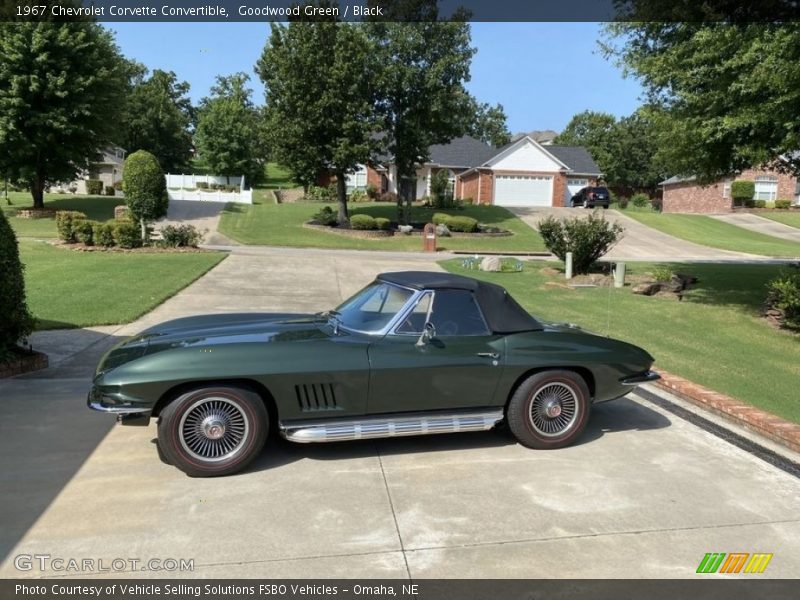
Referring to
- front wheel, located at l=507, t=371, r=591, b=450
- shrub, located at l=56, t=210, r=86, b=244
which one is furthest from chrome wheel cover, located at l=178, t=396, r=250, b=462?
shrub, located at l=56, t=210, r=86, b=244

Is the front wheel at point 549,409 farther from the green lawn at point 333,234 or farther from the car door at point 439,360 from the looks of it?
the green lawn at point 333,234

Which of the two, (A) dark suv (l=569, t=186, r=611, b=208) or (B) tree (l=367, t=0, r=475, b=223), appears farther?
(A) dark suv (l=569, t=186, r=611, b=208)

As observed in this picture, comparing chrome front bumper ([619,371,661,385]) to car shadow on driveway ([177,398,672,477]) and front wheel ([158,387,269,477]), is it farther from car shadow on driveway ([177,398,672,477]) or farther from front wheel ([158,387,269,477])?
front wheel ([158,387,269,477])

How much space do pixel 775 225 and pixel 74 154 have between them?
42200mm

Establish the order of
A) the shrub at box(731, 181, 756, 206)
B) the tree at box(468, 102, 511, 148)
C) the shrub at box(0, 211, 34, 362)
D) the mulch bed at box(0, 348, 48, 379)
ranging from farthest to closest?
the tree at box(468, 102, 511, 148) → the shrub at box(731, 181, 756, 206) → the mulch bed at box(0, 348, 48, 379) → the shrub at box(0, 211, 34, 362)

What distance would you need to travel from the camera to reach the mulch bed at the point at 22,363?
6.49 m

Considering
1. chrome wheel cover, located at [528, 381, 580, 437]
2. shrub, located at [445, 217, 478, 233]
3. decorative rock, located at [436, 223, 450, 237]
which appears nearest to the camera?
chrome wheel cover, located at [528, 381, 580, 437]

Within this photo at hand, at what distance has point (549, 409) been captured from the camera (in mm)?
4926

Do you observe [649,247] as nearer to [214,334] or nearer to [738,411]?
[738,411]

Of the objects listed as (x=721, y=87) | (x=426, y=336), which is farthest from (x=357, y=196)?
(x=426, y=336)

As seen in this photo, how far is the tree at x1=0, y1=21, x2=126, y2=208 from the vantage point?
86.4 feet

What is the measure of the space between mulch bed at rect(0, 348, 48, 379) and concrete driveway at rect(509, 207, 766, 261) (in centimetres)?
2196

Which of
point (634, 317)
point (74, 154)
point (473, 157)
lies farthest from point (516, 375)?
point (473, 157)

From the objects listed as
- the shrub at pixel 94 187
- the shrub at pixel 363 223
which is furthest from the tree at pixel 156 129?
the shrub at pixel 363 223
